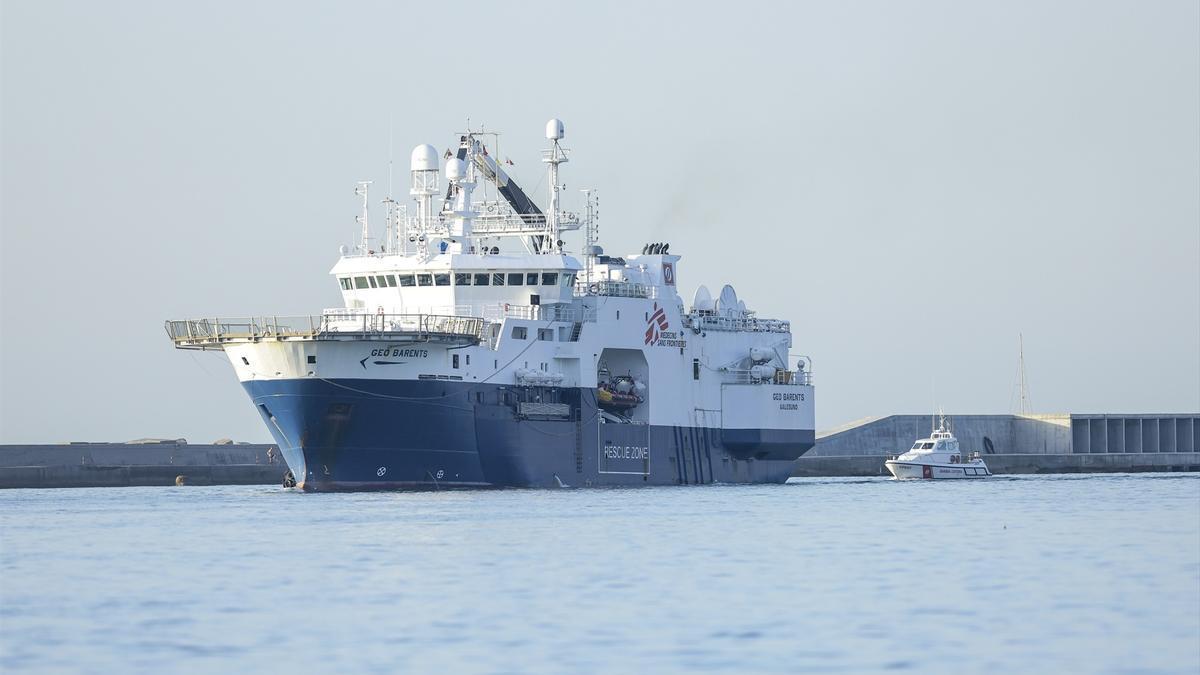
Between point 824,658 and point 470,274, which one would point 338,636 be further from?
point 470,274

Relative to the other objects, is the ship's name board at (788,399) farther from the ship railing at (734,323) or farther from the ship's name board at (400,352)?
the ship's name board at (400,352)

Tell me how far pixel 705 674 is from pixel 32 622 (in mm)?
9262

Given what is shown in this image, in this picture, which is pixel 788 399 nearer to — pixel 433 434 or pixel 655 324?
pixel 655 324

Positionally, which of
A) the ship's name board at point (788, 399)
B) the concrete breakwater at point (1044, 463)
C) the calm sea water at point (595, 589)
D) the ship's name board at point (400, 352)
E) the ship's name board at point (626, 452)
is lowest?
the calm sea water at point (595, 589)

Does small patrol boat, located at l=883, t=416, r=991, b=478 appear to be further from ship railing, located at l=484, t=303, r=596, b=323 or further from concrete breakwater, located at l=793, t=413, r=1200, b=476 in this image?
ship railing, located at l=484, t=303, r=596, b=323

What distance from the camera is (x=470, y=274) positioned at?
54.3m

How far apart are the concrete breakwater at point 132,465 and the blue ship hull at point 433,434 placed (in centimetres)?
1784

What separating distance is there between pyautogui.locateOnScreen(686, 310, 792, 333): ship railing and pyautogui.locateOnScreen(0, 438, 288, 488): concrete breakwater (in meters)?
18.5

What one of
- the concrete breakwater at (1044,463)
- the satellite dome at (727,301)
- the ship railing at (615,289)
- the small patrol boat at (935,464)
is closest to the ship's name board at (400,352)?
the ship railing at (615,289)

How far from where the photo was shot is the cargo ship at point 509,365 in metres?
Result: 49.2

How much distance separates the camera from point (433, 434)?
163 feet

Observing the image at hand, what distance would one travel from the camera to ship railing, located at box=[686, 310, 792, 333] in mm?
62594

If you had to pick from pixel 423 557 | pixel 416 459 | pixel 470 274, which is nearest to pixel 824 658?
pixel 423 557

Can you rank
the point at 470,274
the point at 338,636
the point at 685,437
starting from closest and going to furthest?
1. the point at 338,636
2. the point at 470,274
3. the point at 685,437
